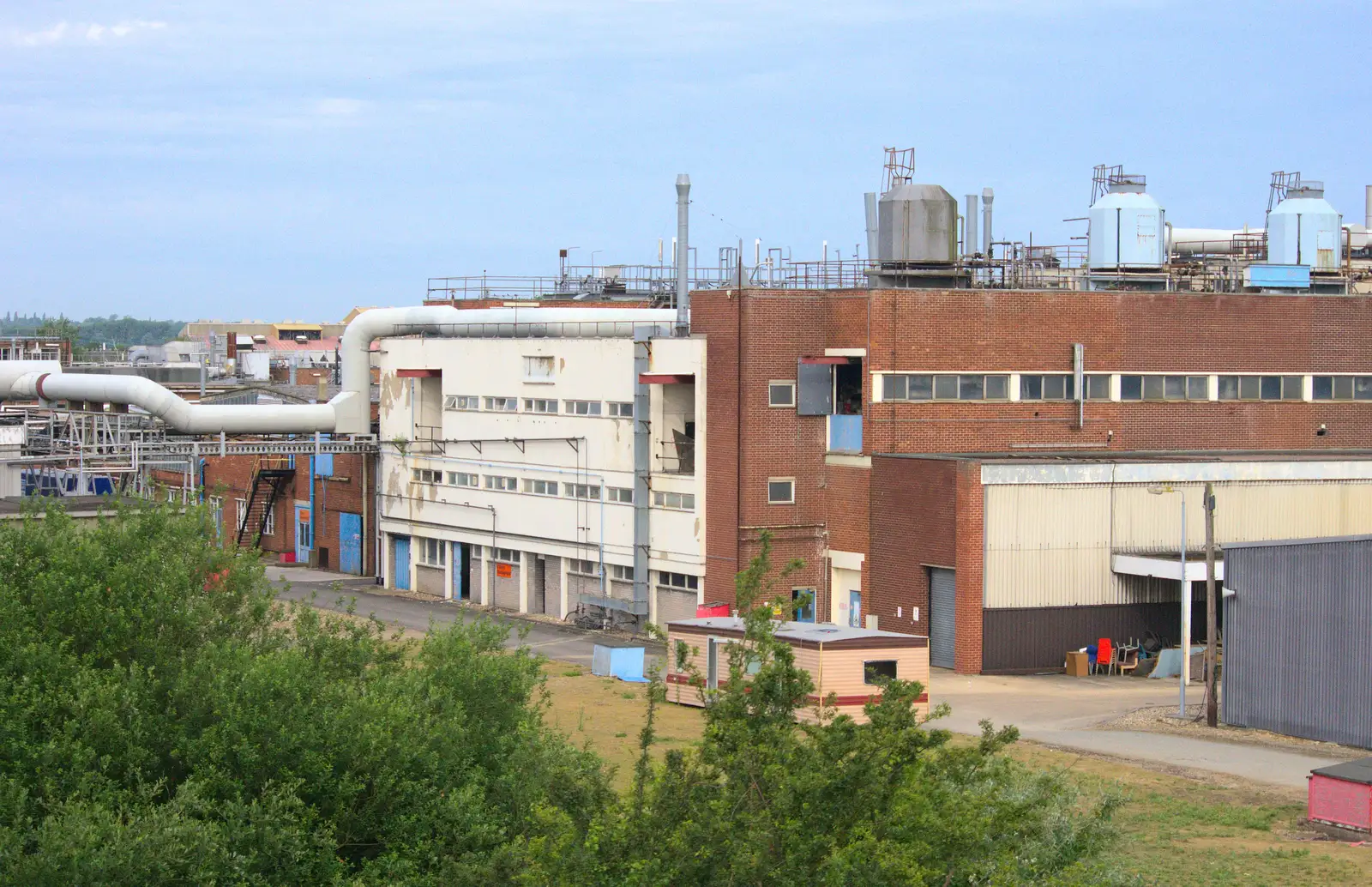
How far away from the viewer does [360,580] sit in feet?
217

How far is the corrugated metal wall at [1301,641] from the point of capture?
35.1 metres

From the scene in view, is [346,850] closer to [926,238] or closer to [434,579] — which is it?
[926,238]

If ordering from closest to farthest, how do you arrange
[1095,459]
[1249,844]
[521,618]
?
[1249,844]
[1095,459]
[521,618]

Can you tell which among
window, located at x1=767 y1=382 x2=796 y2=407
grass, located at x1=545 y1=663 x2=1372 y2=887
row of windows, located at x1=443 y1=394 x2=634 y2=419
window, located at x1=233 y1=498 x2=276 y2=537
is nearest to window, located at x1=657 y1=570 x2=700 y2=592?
row of windows, located at x1=443 y1=394 x2=634 y2=419

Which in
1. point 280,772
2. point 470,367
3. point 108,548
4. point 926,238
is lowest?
point 280,772

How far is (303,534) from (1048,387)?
1367 inches

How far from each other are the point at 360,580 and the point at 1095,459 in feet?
101

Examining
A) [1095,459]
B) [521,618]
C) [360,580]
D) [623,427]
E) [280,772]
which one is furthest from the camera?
[360,580]

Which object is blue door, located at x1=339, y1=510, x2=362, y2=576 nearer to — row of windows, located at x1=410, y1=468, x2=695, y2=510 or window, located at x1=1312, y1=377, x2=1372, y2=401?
row of windows, located at x1=410, y1=468, x2=695, y2=510

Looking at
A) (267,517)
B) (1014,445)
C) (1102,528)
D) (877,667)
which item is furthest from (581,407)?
(267,517)

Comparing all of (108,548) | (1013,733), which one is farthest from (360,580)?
(1013,733)

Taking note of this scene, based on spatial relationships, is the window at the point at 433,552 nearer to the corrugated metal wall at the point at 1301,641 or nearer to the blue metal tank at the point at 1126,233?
the blue metal tank at the point at 1126,233

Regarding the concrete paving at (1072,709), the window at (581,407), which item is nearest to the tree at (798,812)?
the concrete paving at (1072,709)

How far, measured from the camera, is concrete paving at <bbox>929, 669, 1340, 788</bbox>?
33812 mm
